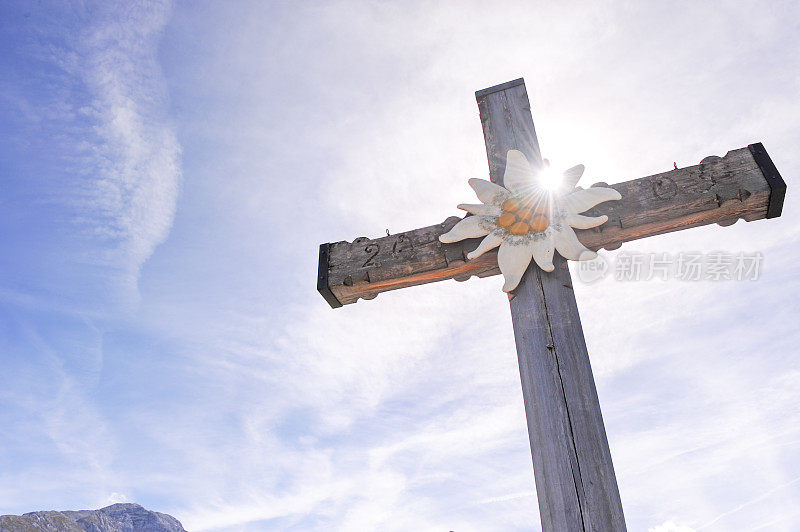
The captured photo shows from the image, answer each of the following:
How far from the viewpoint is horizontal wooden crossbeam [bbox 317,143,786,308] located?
2.75m

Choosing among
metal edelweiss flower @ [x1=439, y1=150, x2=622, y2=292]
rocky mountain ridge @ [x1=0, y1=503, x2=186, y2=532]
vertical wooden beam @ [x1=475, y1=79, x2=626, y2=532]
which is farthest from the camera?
rocky mountain ridge @ [x1=0, y1=503, x2=186, y2=532]

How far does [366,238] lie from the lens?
3.23 m

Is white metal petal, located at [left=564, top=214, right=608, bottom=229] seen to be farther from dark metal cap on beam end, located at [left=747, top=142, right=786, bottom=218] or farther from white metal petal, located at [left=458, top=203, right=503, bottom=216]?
dark metal cap on beam end, located at [left=747, top=142, right=786, bottom=218]

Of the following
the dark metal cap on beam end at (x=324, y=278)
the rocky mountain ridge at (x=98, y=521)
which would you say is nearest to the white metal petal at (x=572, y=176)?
the dark metal cap on beam end at (x=324, y=278)

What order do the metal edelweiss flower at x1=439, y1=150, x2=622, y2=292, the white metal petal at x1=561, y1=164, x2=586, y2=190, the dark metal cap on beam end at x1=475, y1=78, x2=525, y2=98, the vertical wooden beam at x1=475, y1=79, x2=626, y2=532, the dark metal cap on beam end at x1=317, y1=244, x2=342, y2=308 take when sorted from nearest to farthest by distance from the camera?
the vertical wooden beam at x1=475, y1=79, x2=626, y2=532, the metal edelweiss flower at x1=439, y1=150, x2=622, y2=292, the white metal petal at x1=561, y1=164, x2=586, y2=190, the dark metal cap on beam end at x1=317, y1=244, x2=342, y2=308, the dark metal cap on beam end at x1=475, y1=78, x2=525, y2=98

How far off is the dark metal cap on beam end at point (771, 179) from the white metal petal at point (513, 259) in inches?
48.3

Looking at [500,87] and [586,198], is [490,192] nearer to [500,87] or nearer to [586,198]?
[586,198]

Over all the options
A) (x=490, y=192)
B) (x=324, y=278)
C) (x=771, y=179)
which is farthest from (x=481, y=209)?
(x=771, y=179)

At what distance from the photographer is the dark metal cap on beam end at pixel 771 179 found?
105 inches

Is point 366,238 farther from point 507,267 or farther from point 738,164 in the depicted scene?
point 738,164

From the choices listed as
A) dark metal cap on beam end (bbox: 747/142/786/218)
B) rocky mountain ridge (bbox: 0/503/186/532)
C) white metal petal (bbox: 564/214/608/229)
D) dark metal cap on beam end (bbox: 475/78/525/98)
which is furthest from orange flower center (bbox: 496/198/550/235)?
rocky mountain ridge (bbox: 0/503/186/532)

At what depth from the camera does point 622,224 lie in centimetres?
285

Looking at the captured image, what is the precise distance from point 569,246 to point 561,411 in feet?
2.84

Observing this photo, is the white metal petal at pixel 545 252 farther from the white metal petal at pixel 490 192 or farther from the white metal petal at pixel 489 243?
the white metal petal at pixel 490 192
